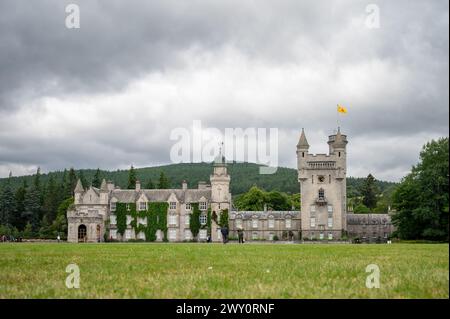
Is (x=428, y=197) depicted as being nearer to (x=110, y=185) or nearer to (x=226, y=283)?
(x=110, y=185)

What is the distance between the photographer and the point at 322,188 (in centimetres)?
8006

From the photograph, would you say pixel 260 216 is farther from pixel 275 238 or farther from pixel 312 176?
pixel 312 176

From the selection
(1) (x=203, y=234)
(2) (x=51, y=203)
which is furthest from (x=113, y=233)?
(2) (x=51, y=203)

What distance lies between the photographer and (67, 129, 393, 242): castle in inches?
3127

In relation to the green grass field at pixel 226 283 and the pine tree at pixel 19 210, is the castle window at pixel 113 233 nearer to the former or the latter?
the pine tree at pixel 19 210

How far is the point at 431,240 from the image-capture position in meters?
58.3

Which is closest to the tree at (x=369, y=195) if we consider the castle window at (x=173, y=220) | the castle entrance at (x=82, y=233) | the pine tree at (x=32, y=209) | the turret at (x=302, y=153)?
the turret at (x=302, y=153)

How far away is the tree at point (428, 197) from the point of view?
5678cm

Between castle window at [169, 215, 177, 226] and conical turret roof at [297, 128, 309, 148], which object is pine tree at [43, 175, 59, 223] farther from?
conical turret roof at [297, 128, 309, 148]

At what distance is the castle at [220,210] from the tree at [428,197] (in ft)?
57.5

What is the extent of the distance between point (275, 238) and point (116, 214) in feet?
81.0

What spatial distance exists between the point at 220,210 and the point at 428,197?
32.4 metres
